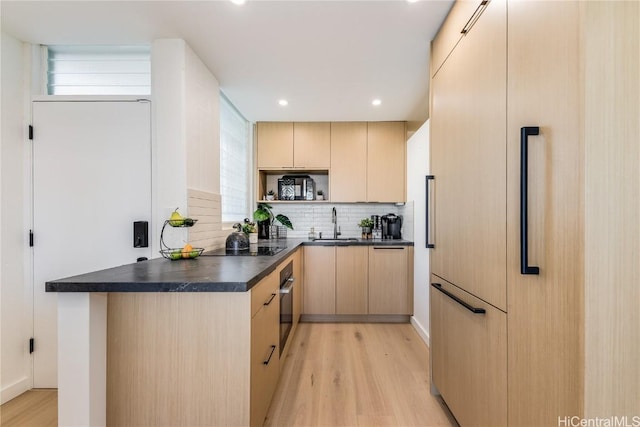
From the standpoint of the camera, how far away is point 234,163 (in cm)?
335

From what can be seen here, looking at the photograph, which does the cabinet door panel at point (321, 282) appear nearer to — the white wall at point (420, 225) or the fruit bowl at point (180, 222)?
the white wall at point (420, 225)

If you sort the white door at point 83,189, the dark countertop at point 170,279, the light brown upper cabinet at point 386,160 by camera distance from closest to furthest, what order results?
1. the dark countertop at point 170,279
2. the white door at point 83,189
3. the light brown upper cabinet at point 386,160

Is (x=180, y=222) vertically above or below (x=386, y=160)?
below

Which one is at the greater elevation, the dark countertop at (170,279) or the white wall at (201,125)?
A: the white wall at (201,125)

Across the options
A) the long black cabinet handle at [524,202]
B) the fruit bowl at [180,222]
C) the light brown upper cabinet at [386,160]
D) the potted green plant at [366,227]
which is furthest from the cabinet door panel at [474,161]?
the potted green plant at [366,227]

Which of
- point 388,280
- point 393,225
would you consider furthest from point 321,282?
point 393,225

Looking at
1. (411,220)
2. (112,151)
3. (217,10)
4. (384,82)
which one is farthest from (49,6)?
(411,220)

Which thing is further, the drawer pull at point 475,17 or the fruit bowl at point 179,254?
the fruit bowl at point 179,254

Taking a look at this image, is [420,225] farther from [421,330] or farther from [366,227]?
[421,330]

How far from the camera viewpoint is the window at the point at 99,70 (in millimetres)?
2172

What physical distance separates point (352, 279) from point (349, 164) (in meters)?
1.45

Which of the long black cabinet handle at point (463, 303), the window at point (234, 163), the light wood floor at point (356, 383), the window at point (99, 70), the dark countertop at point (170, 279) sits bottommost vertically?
the light wood floor at point (356, 383)

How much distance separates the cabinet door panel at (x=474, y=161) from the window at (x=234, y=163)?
2.15 metres

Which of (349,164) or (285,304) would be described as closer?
(285,304)
